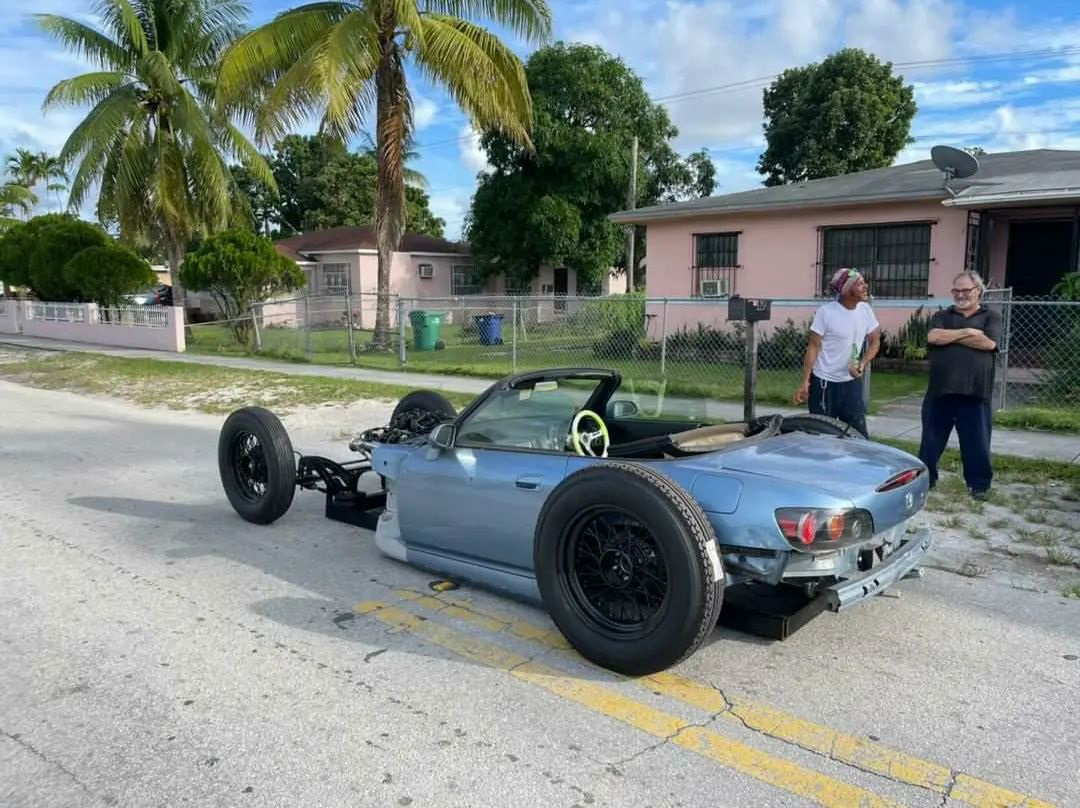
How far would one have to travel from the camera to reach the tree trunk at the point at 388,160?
17.4 meters

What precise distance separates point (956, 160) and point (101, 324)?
2209 centimetres

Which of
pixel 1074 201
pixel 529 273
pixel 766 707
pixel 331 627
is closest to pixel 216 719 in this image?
pixel 331 627

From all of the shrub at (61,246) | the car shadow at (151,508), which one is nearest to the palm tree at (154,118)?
the shrub at (61,246)

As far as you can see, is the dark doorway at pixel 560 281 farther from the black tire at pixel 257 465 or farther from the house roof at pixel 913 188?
the black tire at pixel 257 465

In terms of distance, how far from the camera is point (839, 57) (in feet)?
111

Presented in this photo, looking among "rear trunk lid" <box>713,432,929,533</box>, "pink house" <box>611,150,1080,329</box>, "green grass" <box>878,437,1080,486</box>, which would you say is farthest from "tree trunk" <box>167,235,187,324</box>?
"rear trunk lid" <box>713,432,929,533</box>

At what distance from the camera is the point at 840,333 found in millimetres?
6625

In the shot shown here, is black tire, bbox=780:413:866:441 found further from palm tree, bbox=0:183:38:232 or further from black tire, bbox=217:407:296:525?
palm tree, bbox=0:183:38:232

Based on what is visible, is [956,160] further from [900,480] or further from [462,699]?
[462,699]

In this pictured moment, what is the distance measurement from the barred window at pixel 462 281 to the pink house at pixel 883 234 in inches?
677

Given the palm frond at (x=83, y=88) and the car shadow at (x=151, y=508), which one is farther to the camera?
the palm frond at (x=83, y=88)

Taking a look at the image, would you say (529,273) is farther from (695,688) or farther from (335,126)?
(695,688)

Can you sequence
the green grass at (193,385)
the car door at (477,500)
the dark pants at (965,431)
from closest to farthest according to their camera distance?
the car door at (477,500) → the dark pants at (965,431) → the green grass at (193,385)

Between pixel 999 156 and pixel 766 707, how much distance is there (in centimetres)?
1764
